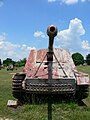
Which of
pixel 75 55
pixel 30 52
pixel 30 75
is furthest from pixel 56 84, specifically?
pixel 75 55

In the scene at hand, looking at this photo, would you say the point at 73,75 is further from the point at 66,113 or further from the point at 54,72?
the point at 66,113

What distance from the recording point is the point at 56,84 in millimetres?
10992

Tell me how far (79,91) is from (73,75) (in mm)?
539

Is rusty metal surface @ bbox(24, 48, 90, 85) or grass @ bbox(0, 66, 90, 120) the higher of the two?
rusty metal surface @ bbox(24, 48, 90, 85)

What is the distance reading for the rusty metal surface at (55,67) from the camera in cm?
1221

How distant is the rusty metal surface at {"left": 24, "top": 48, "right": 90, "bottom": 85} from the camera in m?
12.2

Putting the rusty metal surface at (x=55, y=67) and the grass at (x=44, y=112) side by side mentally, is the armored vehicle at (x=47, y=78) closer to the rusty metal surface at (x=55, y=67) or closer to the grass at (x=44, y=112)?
the rusty metal surface at (x=55, y=67)

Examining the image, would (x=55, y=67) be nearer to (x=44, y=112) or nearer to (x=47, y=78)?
(x=47, y=78)

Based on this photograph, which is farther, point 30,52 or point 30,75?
point 30,52

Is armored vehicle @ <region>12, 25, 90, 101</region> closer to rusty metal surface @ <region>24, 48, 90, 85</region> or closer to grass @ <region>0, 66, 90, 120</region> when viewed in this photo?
rusty metal surface @ <region>24, 48, 90, 85</region>

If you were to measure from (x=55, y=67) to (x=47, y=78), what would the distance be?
129 centimetres

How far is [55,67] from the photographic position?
1284cm

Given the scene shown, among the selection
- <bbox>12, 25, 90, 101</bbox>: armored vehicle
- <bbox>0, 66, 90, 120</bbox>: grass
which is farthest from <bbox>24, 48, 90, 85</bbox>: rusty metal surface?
<bbox>0, 66, 90, 120</bbox>: grass

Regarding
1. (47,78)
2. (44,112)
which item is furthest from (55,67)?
(44,112)
